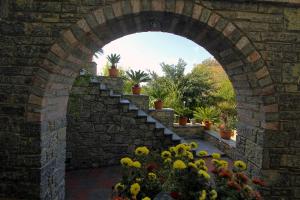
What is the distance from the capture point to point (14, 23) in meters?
3.77

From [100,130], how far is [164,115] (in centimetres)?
312

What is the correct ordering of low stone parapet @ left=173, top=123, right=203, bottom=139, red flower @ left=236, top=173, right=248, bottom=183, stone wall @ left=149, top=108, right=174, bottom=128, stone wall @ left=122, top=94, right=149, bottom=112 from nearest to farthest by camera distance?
red flower @ left=236, top=173, right=248, bottom=183
stone wall @ left=122, top=94, right=149, bottom=112
stone wall @ left=149, top=108, right=174, bottom=128
low stone parapet @ left=173, top=123, right=203, bottom=139

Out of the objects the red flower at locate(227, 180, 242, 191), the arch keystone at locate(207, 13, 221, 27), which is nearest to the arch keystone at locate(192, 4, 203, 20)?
the arch keystone at locate(207, 13, 221, 27)

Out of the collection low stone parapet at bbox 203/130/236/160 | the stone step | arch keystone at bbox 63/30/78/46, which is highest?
arch keystone at bbox 63/30/78/46

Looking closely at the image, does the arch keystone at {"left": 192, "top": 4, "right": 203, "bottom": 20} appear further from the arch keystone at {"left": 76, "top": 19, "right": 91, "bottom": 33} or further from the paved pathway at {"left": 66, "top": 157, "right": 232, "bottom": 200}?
the paved pathway at {"left": 66, "top": 157, "right": 232, "bottom": 200}

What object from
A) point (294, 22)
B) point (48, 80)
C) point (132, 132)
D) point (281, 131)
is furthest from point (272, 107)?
point (132, 132)

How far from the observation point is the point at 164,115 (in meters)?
10.1

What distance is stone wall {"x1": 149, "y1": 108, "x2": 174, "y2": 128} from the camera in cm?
1008

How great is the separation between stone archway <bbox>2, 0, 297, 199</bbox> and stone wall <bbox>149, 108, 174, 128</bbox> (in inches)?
218

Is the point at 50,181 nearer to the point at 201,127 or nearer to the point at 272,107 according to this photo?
the point at 272,107

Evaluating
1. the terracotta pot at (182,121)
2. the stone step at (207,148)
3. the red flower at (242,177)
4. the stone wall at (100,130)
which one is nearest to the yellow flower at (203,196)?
the red flower at (242,177)

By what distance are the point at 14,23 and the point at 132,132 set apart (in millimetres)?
4817

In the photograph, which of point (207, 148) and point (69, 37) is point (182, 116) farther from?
point (69, 37)

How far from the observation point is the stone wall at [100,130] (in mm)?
7574
